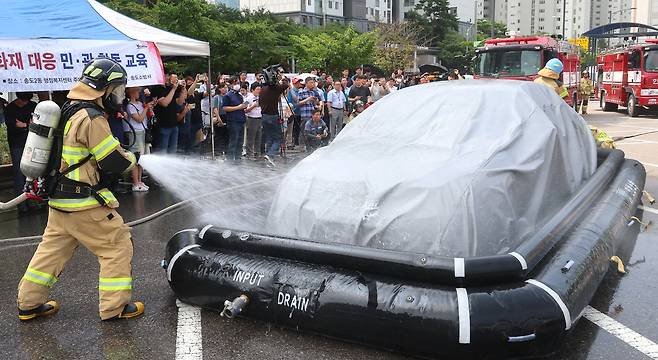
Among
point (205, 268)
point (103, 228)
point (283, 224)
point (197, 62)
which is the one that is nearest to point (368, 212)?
point (283, 224)

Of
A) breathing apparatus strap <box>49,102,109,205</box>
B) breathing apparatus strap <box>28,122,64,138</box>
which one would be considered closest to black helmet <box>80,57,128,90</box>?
breathing apparatus strap <box>49,102,109,205</box>

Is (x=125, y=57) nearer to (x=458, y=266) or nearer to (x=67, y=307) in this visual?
(x=67, y=307)

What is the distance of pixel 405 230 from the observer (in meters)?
3.95

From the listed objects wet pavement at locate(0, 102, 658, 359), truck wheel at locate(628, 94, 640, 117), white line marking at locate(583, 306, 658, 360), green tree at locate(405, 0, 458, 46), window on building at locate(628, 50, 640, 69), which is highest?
green tree at locate(405, 0, 458, 46)

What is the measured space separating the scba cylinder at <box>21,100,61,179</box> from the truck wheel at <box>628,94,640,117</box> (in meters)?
22.1

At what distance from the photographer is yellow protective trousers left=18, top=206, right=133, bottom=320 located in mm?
4277

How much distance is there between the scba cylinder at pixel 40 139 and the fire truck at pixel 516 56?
1533 cm

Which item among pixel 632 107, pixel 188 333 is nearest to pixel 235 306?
pixel 188 333

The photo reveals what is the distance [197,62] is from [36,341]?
3899 cm

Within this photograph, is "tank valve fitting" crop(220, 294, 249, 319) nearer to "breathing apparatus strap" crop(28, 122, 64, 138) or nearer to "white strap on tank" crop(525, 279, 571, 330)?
"breathing apparatus strap" crop(28, 122, 64, 138)

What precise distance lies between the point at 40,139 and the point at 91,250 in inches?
33.8

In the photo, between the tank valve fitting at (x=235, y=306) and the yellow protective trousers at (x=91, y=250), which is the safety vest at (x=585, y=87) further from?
the yellow protective trousers at (x=91, y=250)

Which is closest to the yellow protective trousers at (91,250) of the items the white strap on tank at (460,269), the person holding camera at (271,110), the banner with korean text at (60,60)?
the white strap on tank at (460,269)

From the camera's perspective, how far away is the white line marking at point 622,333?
12.4 ft
